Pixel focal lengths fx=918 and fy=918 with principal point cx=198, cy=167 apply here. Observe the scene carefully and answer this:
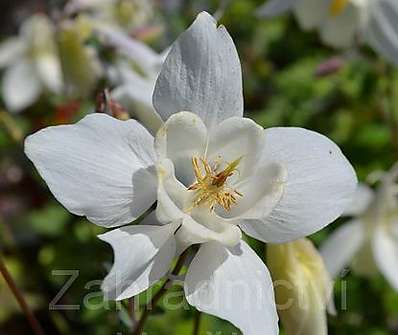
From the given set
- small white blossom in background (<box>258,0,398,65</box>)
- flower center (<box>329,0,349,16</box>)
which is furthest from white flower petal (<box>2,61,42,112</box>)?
flower center (<box>329,0,349,16</box>)

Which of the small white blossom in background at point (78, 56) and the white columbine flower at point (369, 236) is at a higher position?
the small white blossom in background at point (78, 56)

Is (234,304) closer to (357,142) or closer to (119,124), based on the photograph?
(119,124)

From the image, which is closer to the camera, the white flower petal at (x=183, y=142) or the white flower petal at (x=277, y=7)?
the white flower petal at (x=183, y=142)

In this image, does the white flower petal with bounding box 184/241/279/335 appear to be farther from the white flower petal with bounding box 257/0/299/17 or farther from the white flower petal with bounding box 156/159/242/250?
the white flower petal with bounding box 257/0/299/17

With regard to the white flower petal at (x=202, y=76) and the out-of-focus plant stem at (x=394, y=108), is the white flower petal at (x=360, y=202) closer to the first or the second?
the out-of-focus plant stem at (x=394, y=108)

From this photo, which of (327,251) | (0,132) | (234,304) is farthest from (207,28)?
(0,132)

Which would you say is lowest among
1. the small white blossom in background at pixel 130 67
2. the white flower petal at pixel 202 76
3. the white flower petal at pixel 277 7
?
the small white blossom in background at pixel 130 67

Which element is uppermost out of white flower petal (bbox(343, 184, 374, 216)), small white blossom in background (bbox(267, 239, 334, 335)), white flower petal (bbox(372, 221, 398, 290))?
small white blossom in background (bbox(267, 239, 334, 335))

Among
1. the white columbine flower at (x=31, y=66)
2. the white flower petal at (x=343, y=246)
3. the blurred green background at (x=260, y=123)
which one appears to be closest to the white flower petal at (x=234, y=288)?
the blurred green background at (x=260, y=123)
